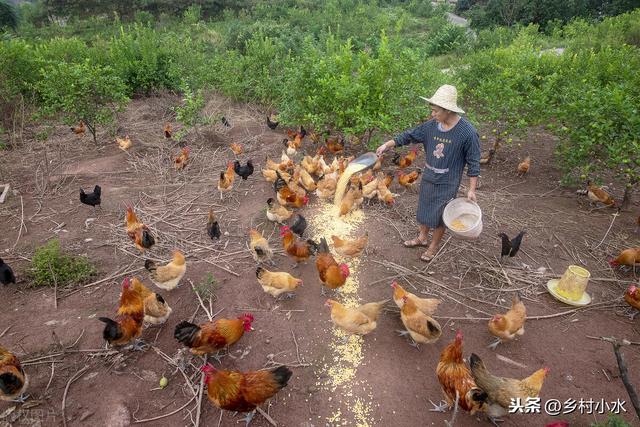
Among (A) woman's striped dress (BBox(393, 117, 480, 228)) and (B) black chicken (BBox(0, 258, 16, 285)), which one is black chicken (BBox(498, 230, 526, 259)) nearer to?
(A) woman's striped dress (BBox(393, 117, 480, 228))

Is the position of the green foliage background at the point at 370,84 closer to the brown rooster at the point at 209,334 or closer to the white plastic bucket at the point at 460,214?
the white plastic bucket at the point at 460,214

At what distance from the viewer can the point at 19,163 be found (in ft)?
27.7

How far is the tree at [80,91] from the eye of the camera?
8086 mm

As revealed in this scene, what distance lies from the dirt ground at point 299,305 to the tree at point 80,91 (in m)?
1.60

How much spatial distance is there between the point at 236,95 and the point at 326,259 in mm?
8994

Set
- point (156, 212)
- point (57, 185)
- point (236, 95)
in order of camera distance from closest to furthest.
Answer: point (156, 212) < point (57, 185) < point (236, 95)

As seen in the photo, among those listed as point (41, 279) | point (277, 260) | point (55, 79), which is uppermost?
point (55, 79)

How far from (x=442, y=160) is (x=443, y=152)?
0.37 ft

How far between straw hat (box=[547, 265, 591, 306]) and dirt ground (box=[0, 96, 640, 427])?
13 centimetres

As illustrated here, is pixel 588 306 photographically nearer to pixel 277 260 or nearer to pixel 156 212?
pixel 277 260

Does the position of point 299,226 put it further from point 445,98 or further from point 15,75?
point 15,75

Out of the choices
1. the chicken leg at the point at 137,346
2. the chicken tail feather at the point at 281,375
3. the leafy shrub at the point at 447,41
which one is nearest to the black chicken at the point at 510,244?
the chicken tail feather at the point at 281,375

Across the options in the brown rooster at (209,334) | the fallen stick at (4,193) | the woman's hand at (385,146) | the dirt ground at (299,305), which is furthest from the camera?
the fallen stick at (4,193)

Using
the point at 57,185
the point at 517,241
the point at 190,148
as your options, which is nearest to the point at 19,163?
the point at 57,185
